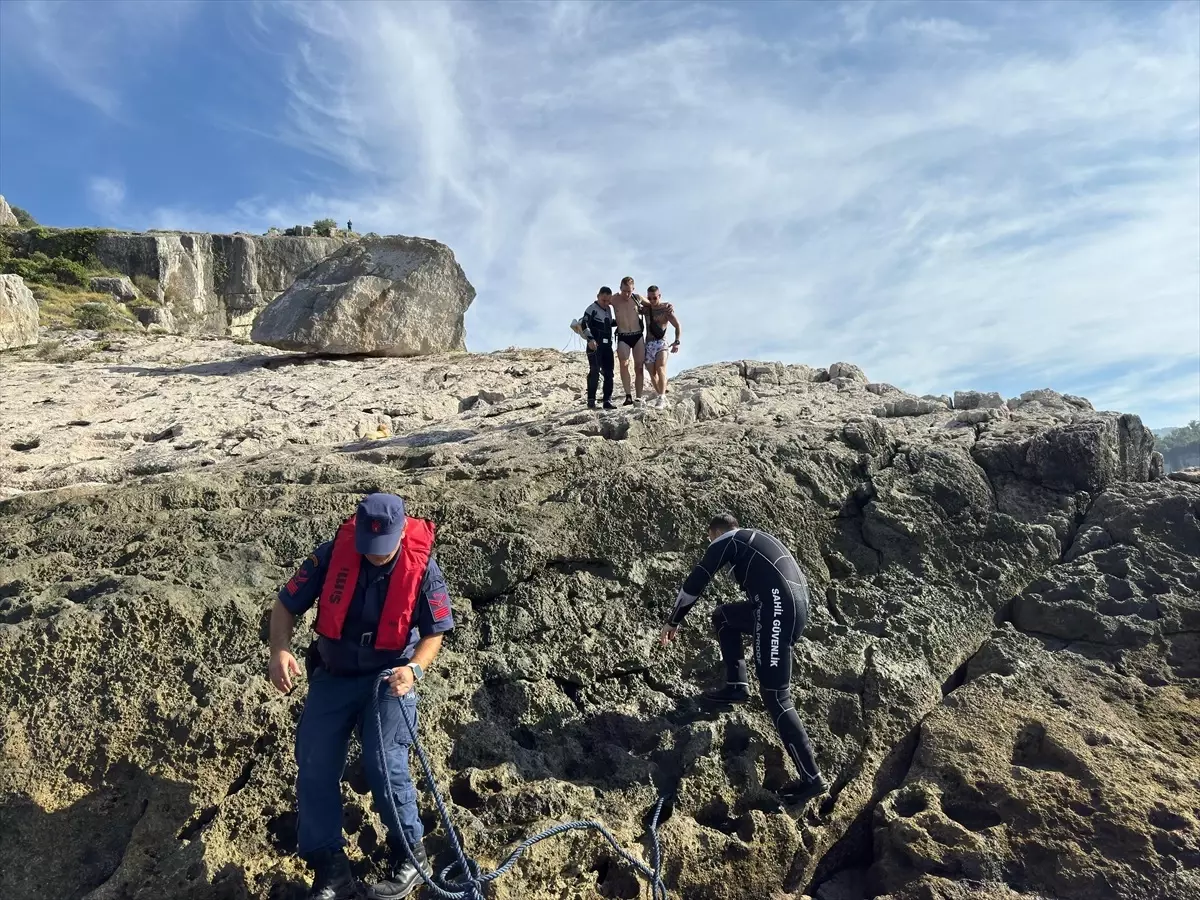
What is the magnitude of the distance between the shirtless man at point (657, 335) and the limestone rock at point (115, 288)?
24.1m

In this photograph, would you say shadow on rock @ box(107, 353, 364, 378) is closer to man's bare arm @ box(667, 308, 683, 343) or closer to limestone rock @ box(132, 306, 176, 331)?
man's bare arm @ box(667, 308, 683, 343)

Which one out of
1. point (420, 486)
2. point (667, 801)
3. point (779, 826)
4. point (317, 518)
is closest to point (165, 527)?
point (317, 518)

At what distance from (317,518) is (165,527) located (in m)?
1.00

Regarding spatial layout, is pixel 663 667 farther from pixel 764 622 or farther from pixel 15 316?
pixel 15 316

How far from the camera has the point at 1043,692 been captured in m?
4.66

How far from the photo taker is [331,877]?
3357 millimetres

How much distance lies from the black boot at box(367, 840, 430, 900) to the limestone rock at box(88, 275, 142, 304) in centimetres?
2803

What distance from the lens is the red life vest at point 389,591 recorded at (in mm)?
3434

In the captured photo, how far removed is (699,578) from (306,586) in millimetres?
2106

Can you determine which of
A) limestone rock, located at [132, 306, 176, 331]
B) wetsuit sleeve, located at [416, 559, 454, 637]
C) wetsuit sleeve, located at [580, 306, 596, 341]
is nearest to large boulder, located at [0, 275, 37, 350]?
wetsuit sleeve, located at [580, 306, 596, 341]

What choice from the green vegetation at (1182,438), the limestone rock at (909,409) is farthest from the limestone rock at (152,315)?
the green vegetation at (1182,438)

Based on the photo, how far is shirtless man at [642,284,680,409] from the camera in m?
8.69

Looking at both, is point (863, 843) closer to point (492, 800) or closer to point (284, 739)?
point (492, 800)

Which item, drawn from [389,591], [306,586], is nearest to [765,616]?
[389,591]
